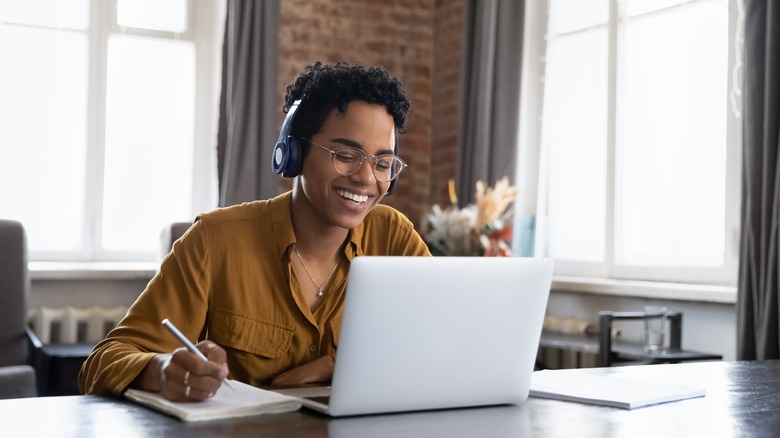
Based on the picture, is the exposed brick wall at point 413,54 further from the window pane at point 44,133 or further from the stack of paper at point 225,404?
the stack of paper at point 225,404

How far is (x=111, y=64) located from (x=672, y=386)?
11.9ft

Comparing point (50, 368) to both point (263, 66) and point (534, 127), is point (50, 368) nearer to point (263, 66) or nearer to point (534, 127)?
point (263, 66)

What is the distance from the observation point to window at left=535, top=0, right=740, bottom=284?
12.3ft

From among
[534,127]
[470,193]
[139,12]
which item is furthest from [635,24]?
[139,12]

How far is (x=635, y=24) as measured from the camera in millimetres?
4148

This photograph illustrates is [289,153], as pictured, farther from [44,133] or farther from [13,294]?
[44,133]

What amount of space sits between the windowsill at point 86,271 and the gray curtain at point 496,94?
1.66m

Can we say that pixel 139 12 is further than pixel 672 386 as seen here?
Yes

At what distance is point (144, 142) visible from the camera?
15.2 ft

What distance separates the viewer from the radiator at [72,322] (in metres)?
4.23

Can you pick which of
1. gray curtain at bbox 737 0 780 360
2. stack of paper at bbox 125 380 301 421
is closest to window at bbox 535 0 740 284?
gray curtain at bbox 737 0 780 360

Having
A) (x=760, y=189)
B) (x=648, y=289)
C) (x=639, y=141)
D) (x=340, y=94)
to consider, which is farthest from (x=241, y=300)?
(x=639, y=141)

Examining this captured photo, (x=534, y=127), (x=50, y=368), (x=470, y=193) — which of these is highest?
(x=534, y=127)

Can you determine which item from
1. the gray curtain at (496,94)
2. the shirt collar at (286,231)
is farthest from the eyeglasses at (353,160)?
the gray curtain at (496,94)
